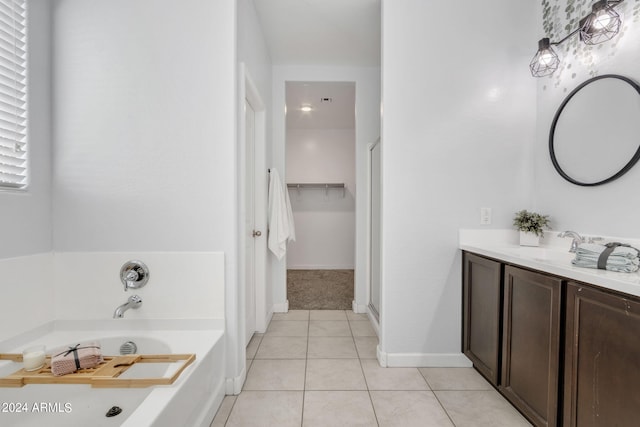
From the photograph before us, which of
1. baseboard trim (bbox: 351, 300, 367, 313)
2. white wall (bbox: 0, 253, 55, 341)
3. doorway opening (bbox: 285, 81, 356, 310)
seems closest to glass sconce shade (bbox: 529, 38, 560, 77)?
baseboard trim (bbox: 351, 300, 367, 313)

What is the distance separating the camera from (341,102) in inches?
163

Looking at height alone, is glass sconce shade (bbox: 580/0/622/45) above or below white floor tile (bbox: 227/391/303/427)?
above

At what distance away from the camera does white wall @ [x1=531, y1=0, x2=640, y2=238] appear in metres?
1.46

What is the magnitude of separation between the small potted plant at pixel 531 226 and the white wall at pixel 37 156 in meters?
2.84

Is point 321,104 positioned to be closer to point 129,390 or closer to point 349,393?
point 349,393

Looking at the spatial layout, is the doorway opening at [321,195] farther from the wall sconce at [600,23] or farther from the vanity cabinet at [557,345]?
the wall sconce at [600,23]

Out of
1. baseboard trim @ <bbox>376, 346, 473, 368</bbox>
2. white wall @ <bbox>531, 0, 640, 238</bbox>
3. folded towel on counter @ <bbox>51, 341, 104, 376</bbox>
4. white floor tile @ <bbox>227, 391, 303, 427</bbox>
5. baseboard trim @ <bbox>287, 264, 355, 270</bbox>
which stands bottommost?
baseboard trim @ <bbox>287, 264, 355, 270</bbox>

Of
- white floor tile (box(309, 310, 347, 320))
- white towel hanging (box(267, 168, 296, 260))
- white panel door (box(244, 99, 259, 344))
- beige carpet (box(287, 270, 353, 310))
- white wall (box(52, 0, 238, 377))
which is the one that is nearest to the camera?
white wall (box(52, 0, 238, 377))

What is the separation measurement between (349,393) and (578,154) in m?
1.94

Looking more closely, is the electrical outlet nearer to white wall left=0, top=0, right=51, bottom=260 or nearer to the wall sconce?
the wall sconce

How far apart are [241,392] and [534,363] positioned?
62.0 inches

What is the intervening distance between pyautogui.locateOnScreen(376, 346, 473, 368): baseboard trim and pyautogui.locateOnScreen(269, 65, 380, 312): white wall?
3.91 ft

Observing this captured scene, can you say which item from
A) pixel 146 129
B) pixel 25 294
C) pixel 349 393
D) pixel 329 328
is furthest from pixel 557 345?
pixel 25 294

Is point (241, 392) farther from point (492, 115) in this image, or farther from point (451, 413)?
point (492, 115)
